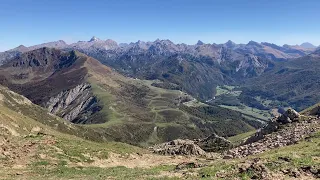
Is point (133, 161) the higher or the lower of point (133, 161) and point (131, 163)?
the lower

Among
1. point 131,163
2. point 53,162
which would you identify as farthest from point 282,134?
point 53,162

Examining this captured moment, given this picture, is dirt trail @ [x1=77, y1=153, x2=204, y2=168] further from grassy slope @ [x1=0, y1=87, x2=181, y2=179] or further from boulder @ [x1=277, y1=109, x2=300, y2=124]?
boulder @ [x1=277, y1=109, x2=300, y2=124]

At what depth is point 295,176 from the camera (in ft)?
124

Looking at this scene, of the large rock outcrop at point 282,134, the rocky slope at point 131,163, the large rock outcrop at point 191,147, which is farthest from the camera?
the large rock outcrop at point 191,147

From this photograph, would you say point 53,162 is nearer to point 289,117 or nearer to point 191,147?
point 191,147

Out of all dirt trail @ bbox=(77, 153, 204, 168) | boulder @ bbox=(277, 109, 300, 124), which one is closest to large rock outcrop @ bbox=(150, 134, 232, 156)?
dirt trail @ bbox=(77, 153, 204, 168)

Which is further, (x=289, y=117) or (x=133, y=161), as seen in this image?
(x=289, y=117)

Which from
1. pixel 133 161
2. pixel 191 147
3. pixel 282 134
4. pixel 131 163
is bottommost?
pixel 191 147

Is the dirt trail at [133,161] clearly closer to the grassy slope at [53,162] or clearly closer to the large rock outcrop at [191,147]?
the grassy slope at [53,162]

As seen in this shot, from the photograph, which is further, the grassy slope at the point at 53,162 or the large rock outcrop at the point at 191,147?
the large rock outcrop at the point at 191,147

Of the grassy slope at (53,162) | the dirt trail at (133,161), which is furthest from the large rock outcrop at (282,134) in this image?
the grassy slope at (53,162)

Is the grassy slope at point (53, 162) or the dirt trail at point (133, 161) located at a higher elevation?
the grassy slope at point (53, 162)

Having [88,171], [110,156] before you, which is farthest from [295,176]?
[110,156]

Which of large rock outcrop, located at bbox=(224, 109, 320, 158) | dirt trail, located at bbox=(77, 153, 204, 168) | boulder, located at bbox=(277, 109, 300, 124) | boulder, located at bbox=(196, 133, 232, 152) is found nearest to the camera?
dirt trail, located at bbox=(77, 153, 204, 168)
